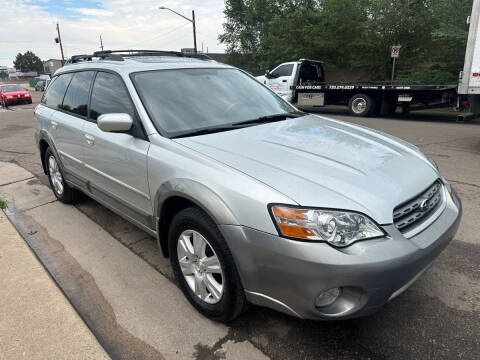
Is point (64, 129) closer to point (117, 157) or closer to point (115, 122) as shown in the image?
point (117, 157)

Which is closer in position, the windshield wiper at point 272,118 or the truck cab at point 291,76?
the windshield wiper at point 272,118

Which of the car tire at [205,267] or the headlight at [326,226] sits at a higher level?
the headlight at [326,226]

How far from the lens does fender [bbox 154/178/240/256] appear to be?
6.82ft

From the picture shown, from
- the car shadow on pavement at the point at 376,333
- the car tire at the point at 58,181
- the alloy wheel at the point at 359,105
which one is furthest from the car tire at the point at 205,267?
the alloy wheel at the point at 359,105

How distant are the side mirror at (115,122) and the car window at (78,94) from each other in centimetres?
115

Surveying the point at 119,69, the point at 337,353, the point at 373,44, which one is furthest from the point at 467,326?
the point at 373,44

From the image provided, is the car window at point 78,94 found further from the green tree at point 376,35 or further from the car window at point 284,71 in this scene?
the green tree at point 376,35

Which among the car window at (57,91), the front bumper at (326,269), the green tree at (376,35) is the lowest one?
the front bumper at (326,269)

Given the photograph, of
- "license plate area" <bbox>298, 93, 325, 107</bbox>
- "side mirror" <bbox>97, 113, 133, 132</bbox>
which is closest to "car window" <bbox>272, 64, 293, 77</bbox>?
"license plate area" <bbox>298, 93, 325, 107</bbox>

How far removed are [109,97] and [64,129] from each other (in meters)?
1.10

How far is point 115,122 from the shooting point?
269cm

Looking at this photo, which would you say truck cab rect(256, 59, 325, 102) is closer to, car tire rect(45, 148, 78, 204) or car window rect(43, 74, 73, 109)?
car window rect(43, 74, 73, 109)

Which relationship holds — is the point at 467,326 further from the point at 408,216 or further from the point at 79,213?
the point at 79,213

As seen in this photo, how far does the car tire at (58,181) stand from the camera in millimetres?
4664
